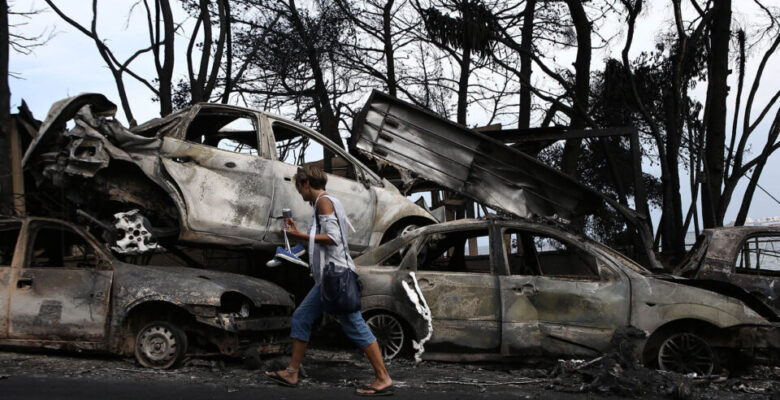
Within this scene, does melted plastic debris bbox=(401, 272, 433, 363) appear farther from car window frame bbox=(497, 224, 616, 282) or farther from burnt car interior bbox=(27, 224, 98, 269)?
burnt car interior bbox=(27, 224, 98, 269)

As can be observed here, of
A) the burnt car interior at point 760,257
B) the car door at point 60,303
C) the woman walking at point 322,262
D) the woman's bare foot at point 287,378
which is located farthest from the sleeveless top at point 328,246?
the burnt car interior at point 760,257

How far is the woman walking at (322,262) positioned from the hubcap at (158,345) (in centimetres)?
123

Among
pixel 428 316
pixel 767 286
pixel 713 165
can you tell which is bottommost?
pixel 428 316

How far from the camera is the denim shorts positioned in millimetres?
5094

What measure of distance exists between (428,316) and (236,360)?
A: 5.96 feet

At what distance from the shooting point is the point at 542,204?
9.80m

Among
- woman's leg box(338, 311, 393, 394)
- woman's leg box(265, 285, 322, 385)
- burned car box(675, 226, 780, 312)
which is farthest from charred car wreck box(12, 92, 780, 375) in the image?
woman's leg box(338, 311, 393, 394)

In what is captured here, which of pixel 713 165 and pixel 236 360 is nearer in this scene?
pixel 236 360

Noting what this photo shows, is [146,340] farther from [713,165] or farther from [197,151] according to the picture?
[713,165]

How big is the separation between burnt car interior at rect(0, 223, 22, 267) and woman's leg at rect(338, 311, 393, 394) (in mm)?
3548

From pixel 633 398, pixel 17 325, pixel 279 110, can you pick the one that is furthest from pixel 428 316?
pixel 279 110

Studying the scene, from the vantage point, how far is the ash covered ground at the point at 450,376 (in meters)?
5.46

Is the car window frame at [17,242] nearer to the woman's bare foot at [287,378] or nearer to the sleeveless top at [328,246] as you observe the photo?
the woman's bare foot at [287,378]

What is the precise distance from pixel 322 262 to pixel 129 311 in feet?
6.94
